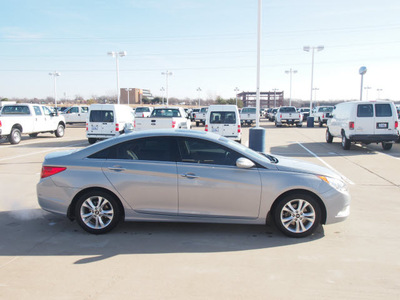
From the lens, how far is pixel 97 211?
5.06 meters

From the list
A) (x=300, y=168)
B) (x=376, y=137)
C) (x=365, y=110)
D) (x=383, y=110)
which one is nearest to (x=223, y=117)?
(x=365, y=110)

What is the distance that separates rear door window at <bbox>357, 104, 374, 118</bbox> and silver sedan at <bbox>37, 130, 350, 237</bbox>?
10.3m

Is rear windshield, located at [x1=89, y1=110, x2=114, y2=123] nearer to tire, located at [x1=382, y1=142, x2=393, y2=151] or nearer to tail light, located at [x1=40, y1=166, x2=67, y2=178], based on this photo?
tail light, located at [x1=40, y1=166, x2=67, y2=178]

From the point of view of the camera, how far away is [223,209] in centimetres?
495

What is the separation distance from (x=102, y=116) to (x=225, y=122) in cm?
603

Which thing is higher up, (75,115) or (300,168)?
(75,115)

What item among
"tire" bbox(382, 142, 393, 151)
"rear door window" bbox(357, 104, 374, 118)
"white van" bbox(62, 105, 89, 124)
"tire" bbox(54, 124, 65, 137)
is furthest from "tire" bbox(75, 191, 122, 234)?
"white van" bbox(62, 105, 89, 124)

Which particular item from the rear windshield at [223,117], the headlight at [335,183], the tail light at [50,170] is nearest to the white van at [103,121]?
the rear windshield at [223,117]

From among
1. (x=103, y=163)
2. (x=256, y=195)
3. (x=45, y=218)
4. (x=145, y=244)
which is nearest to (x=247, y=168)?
(x=256, y=195)

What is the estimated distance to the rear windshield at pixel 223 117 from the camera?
55.8ft

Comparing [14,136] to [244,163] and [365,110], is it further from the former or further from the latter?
[365,110]

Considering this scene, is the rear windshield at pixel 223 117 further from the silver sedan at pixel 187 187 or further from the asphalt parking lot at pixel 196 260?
the silver sedan at pixel 187 187

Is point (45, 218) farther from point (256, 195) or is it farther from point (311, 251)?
point (311, 251)

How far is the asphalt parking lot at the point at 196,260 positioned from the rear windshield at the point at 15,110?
13.5 meters
